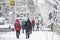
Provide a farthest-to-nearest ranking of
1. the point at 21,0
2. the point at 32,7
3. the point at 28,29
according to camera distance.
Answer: the point at 32,7 → the point at 21,0 → the point at 28,29

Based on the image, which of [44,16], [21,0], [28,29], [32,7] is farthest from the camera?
[32,7]

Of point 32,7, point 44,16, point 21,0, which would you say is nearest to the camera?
point 44,16

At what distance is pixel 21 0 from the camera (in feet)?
90.3

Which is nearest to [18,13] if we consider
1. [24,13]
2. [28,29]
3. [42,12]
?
[24,13]

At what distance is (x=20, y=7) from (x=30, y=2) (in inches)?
116

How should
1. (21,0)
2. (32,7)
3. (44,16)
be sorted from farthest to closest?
(32,7), (21,0), (44,16)

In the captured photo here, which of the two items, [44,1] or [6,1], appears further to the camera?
[6,1]

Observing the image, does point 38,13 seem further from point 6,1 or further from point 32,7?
point 6,1

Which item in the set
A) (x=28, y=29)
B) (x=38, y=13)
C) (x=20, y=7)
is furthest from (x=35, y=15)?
(x=28, y=29)

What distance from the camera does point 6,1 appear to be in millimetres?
29281

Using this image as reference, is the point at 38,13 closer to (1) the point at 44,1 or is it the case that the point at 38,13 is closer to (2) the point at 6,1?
(1) the point at 44,1

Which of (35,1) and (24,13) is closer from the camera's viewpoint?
(24,13)

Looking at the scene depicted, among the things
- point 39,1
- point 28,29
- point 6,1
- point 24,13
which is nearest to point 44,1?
point 39,1

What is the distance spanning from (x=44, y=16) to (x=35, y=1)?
3.23m
